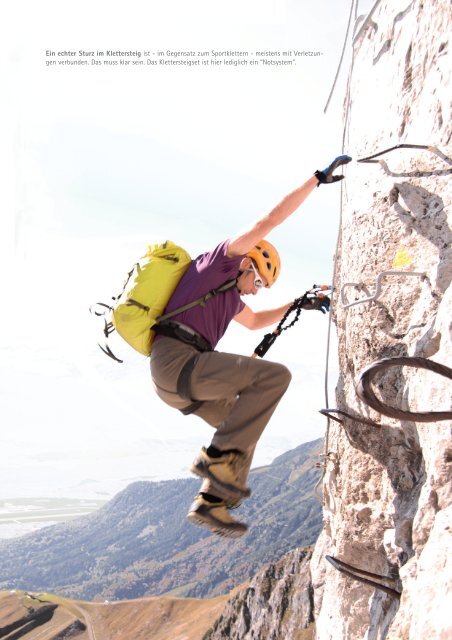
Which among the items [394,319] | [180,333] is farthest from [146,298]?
[394,319]

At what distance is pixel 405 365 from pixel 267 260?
2.92 metres

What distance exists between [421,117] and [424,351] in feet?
9.35

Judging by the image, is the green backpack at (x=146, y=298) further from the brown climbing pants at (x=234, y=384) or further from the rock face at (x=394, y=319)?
the rock face at (x=394, y=319)

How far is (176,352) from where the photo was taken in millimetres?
6578

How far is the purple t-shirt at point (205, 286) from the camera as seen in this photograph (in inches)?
263

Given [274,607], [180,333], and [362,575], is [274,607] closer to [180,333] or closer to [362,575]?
[362,575]

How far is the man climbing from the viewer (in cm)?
628

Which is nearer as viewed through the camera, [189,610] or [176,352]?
[176,352]

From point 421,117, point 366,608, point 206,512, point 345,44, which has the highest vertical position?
point 345,44

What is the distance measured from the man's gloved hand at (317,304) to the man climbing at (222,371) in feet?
6.07

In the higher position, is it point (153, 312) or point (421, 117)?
point (421, 117)

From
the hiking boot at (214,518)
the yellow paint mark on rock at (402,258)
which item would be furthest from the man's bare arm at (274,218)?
the hiking boot at (214,518)

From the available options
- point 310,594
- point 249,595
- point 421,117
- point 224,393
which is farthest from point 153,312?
point 249,595

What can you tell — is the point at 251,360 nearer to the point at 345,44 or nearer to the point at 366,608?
the point at 366,608
